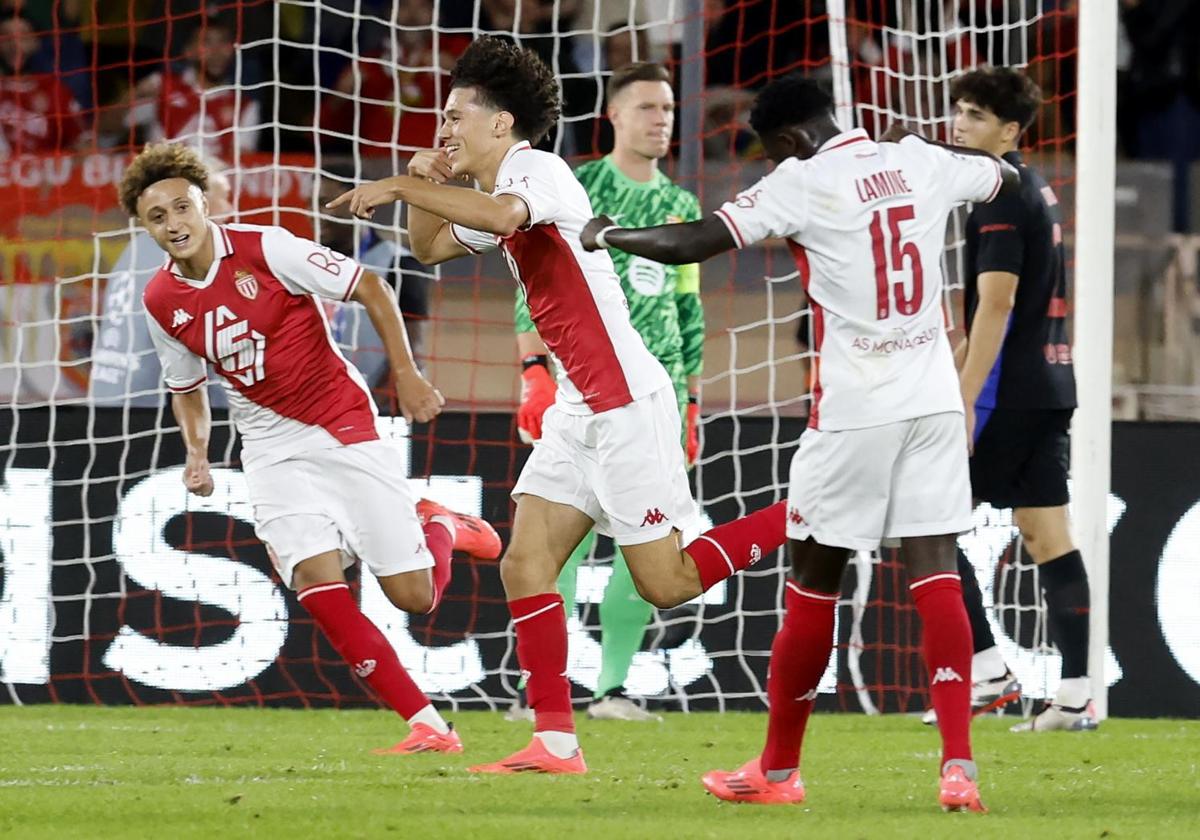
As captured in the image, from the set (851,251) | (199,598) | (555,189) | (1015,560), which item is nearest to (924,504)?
(851,251)

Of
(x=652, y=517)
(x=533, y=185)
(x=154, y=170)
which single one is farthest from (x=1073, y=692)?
(x=154, y=170)

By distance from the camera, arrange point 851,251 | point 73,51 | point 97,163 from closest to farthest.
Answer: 1. point 851,251
2. point 97,163
3. point 73,51

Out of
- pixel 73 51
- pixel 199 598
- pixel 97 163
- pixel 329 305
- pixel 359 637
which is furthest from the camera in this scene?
pixel 73 51

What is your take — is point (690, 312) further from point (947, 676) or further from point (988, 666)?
point (947, 676)

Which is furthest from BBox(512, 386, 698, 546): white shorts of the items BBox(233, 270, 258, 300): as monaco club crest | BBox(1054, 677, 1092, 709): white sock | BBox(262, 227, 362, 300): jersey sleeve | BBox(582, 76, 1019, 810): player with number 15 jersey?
BBox(1054, 677, 1092, 709): white sock

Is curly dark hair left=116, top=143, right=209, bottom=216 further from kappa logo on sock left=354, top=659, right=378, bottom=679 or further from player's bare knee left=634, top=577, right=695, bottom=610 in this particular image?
player's bare knee left=634, top=577, right=695, bottom=610

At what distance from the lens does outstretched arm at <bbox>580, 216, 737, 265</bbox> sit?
430 centimetres

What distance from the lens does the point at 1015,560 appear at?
25.0 ft

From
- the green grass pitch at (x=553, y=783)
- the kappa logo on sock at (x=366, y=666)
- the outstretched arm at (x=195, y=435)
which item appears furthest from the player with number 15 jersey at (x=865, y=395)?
the outstretched arm at (x=195, y=435)

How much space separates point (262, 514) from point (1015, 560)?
3100 millimetres

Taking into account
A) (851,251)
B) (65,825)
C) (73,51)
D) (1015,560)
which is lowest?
(65,825)

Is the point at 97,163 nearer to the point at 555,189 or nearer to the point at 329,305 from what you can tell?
the point at 329,305

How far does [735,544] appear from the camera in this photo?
5.37m

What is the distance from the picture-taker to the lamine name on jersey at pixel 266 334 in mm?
5961
